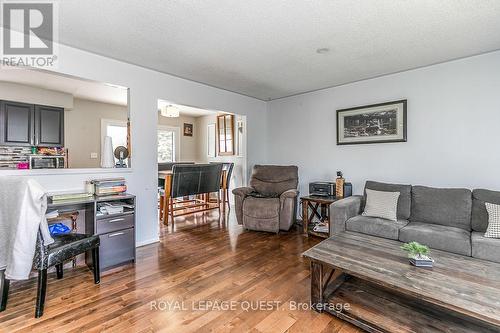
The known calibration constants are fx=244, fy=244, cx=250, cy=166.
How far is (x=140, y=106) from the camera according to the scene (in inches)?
125

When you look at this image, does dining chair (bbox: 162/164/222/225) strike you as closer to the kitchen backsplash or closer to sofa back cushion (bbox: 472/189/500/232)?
the kitchen backsplash

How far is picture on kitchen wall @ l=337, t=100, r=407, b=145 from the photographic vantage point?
3.39 metres

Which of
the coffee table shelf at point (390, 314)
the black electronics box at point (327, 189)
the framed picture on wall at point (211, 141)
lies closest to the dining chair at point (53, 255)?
the coffee table shelf at point (390, 314)

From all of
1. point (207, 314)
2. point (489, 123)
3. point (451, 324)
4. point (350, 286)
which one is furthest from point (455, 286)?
point (489, 123)

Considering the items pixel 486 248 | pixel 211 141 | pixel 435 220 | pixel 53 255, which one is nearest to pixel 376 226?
pixel 435 220

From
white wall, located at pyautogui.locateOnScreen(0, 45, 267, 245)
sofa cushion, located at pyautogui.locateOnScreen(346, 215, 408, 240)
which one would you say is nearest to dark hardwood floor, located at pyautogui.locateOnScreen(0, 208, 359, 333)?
white wall, located at pyautogui.locateOnScreen(0, 45, 267, 245)

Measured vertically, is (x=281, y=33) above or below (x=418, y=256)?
above

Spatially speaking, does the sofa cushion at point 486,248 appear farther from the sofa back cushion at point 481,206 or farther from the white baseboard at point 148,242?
the white baseboard at point 148,242

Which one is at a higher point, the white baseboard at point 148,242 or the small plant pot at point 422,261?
the small plant pot at point 422,261

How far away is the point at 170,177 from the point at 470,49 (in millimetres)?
4280

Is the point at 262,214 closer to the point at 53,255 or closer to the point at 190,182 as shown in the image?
the point at 190,182

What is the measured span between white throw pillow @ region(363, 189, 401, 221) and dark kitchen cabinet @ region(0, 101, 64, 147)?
552 cm

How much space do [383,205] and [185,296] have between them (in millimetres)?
2397

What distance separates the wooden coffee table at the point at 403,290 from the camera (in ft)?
4.59
